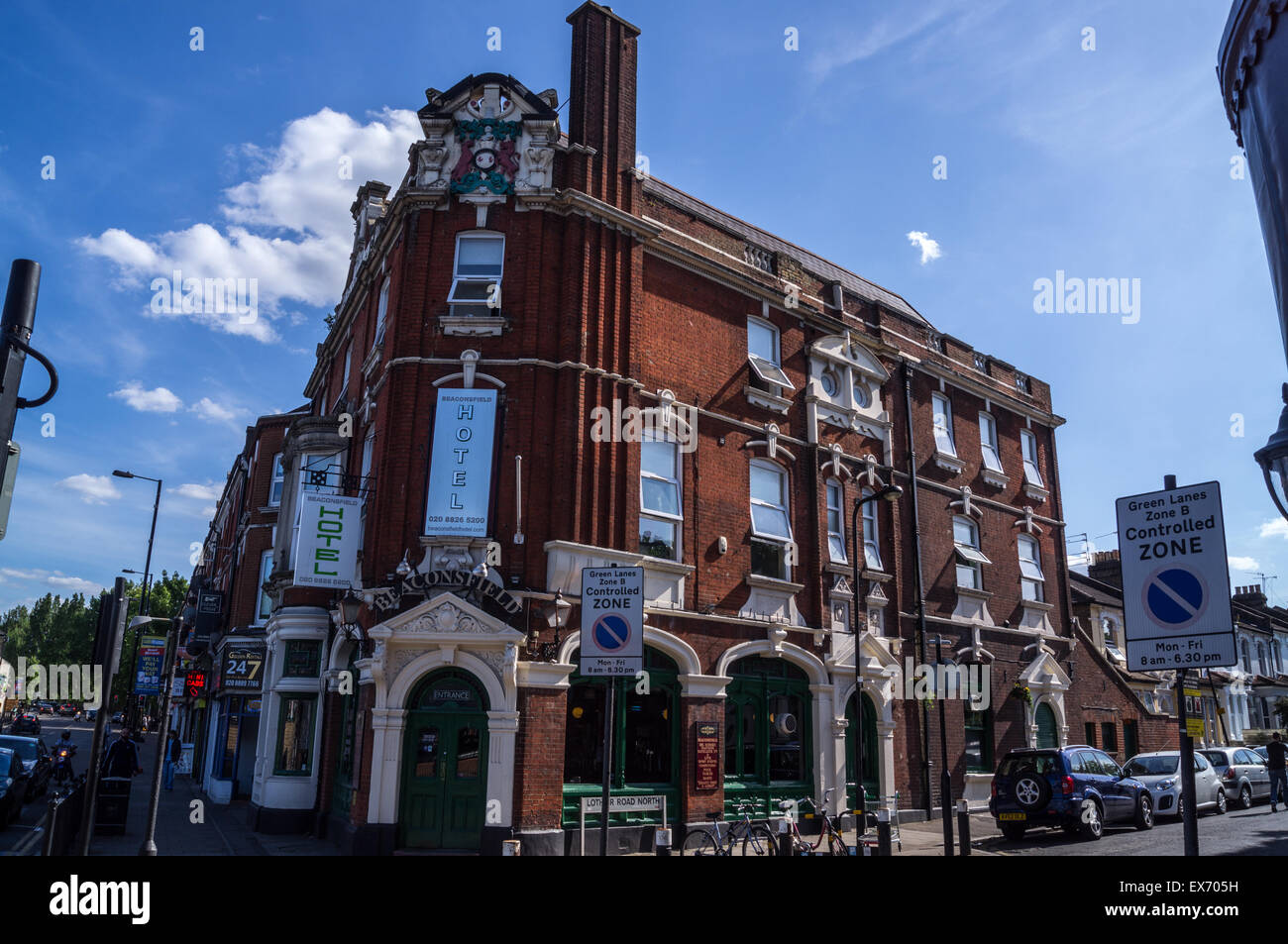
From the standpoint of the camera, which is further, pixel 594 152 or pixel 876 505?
pixel 876 505

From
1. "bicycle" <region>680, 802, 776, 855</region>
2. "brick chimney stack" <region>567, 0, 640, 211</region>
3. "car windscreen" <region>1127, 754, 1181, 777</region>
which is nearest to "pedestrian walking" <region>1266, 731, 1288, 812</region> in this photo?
"car windscreen" <region>1127, 754, 1181, 777</region>

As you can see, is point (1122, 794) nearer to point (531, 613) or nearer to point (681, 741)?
point (681, 741)

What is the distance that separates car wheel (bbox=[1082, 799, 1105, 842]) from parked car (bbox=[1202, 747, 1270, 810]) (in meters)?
6.99

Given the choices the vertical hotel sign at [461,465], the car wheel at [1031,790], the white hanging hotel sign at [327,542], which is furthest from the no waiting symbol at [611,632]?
the car wheel at [1031,790]

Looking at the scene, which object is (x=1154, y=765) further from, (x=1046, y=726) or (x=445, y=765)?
(x=445, y=765)

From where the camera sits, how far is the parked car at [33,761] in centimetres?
2221

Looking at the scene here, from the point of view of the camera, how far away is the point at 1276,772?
21391 mm

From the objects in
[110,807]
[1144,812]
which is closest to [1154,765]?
[1144,812]

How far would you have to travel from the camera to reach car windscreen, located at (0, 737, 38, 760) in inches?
928

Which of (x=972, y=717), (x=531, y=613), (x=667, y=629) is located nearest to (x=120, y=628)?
(x=531, y=613)

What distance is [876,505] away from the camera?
73.4ft

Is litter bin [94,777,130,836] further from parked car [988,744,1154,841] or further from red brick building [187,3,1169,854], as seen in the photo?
parked car [988,744,1154,841]

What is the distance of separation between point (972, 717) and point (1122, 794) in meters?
5.64
